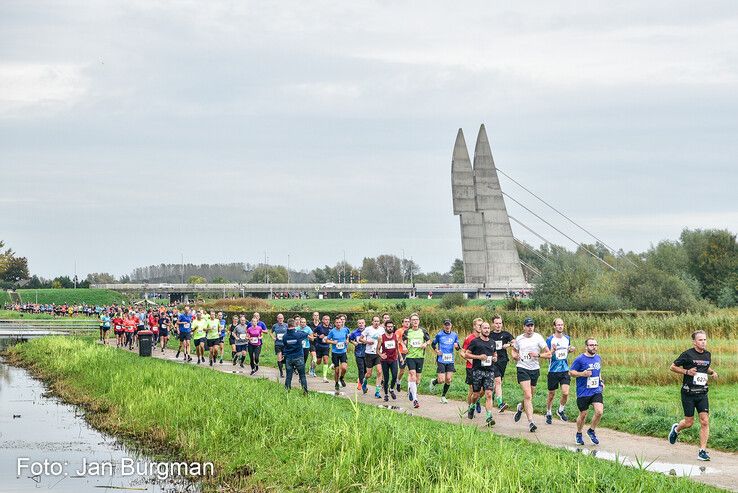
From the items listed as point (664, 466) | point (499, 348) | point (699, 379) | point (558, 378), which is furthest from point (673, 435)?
point (499, 348)

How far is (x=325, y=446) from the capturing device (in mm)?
15266

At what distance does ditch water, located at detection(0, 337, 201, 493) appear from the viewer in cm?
1571

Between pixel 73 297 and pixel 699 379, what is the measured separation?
157 m

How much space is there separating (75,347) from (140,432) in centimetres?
2114

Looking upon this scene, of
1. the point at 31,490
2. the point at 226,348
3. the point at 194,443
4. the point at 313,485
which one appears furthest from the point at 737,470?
the point at 226,348

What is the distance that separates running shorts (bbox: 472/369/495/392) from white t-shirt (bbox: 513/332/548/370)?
617 millimetres

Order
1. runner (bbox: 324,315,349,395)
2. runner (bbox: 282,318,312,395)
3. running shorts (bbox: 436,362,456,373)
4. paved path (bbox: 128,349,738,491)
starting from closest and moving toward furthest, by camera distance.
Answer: paved path (bbox: 128,349,738,491) < running shorts (bbox: 436,362,456,373) < runner (bbox: 282,318,312,395) < runner (bbox: 324,315,349,395)

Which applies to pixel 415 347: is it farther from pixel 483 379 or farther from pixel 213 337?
pixel 213 337

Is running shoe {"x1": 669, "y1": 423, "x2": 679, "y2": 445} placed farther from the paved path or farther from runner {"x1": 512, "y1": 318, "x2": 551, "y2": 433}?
runner {"x1": 512, "y1": 318, "x2": 551, "y2": 433}

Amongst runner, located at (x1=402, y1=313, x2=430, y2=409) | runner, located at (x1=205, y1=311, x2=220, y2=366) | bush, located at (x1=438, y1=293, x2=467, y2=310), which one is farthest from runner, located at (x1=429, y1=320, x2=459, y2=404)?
bush, located at (x1=438, y1=293, x2=467, y2=310)

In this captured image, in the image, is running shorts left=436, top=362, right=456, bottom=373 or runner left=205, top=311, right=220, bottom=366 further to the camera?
runner left=205, top=311, right=220, bottom=366

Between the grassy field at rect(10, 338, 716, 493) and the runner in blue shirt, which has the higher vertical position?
the runner in blue shirt

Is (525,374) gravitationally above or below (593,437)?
above

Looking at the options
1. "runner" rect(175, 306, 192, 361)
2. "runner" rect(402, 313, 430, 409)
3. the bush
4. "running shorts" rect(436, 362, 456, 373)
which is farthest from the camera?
the bush
